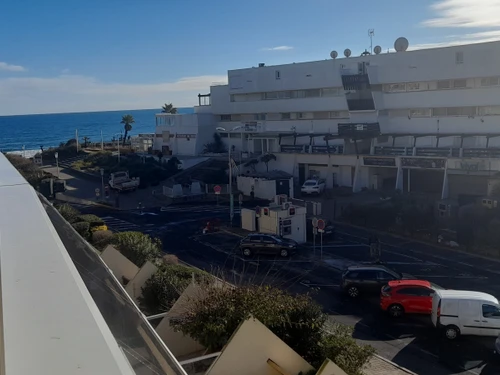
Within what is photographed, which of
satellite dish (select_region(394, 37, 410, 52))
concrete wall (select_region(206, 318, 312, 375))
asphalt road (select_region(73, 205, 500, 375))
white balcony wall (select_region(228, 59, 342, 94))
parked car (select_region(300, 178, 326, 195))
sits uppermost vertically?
satellite dish (select_region(394, 37, 410, 52))

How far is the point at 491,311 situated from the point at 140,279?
9.50 meters

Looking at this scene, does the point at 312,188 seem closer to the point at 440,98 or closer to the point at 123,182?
the point at 440,98

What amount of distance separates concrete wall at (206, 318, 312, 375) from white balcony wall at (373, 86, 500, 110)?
34.9 metres

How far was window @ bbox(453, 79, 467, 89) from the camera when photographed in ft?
129

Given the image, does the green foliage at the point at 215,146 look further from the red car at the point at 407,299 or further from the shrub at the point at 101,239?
the red car at the point at 407,299

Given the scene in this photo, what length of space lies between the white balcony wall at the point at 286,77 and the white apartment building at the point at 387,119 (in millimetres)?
101

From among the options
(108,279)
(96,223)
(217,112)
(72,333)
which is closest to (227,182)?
(217,112)

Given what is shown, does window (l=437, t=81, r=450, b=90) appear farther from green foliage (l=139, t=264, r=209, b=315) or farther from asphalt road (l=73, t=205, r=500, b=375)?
green foliage (l=139, t=264, r=209, b=315)

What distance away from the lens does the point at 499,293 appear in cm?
1827

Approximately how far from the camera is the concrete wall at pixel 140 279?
1330 cm

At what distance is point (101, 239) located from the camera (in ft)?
63.1

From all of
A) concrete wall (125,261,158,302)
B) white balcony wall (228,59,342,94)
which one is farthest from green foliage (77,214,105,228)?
white balcony wall (228,59,342,94)

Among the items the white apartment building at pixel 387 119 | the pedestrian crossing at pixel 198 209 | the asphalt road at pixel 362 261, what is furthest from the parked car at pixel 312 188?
the asphalt road at pixel 362 261

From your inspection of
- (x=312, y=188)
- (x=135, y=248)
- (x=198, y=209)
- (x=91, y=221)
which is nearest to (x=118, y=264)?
(x=135, y=248)
